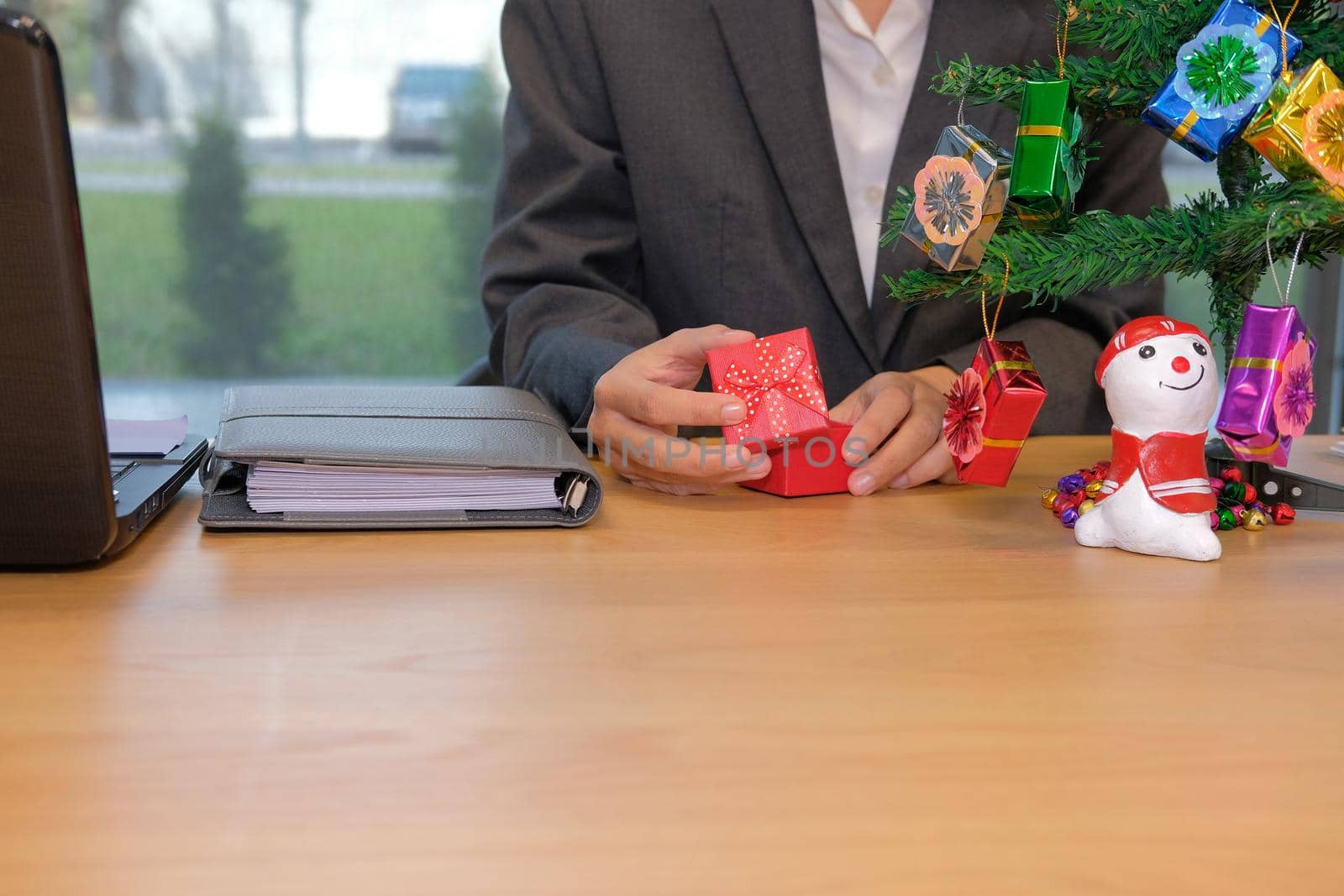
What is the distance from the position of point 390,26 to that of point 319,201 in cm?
44

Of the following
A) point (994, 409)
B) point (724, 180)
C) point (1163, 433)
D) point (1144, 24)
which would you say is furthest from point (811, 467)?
point (724, 180)

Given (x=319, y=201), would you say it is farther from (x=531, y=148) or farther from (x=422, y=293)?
(x=531, y=148)

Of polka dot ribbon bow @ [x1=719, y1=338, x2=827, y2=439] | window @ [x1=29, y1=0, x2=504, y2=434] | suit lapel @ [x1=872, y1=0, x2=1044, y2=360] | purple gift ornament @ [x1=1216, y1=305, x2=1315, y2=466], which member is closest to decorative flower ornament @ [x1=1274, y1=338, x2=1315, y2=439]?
purple gift ornament @ [x1=1216, y1=305, x2=1315, y2=466]

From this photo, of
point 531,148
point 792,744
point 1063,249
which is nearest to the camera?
point 792,744

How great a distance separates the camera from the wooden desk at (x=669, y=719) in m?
0.44

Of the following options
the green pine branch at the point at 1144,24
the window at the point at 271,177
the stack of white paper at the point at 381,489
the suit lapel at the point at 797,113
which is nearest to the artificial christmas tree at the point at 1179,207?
the green pine branch at the point at 1144,24

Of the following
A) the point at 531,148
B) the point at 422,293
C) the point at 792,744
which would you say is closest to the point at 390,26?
the point at 422,293

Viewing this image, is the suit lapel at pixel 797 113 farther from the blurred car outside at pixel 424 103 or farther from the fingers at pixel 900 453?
the blurred car outside at pixel 424 103

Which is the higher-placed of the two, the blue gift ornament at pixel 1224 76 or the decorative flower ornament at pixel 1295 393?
the blue gift ornament at pixel 1224 76

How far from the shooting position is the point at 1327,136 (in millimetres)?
710

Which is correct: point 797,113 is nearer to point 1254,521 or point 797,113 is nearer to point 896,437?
point 896,437

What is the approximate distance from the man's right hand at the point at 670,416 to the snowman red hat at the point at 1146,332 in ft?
0.87

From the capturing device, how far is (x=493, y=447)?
0.84m

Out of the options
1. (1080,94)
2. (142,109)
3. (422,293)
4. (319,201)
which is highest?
(1080,94)
